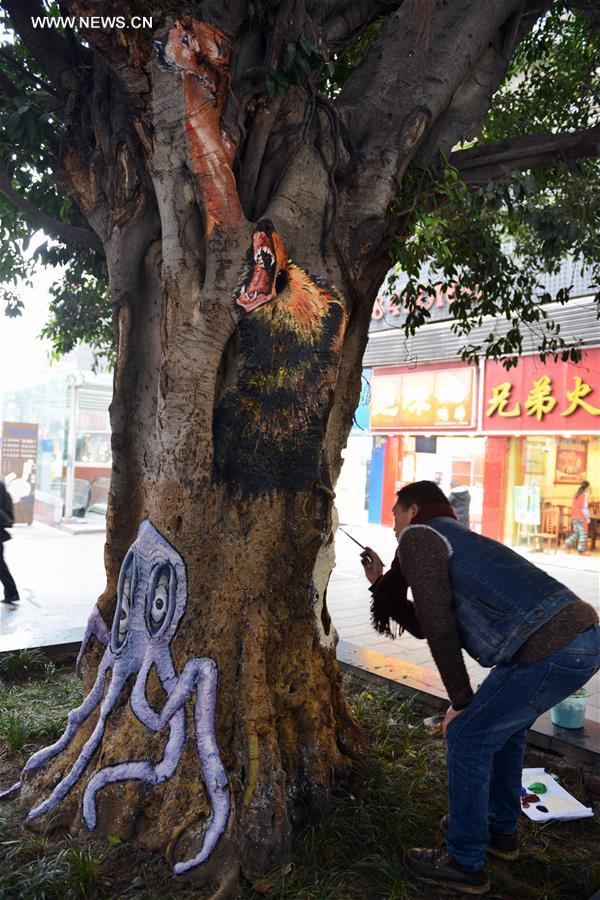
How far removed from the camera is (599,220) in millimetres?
5855

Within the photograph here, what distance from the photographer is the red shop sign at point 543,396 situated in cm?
1363

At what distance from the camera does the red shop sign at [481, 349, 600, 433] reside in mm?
13633

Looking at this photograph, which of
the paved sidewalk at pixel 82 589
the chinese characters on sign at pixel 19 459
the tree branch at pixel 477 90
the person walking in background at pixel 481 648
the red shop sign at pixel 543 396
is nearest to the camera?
the person walking in background at pixel 481 648

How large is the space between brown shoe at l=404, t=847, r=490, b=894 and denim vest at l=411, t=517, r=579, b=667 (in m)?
0.83

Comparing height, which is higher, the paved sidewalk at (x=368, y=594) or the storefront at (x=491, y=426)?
the storefront at (x=491, y=426)

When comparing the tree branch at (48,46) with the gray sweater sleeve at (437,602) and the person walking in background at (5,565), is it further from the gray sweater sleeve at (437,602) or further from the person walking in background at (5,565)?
the person walking in background at (5,565)

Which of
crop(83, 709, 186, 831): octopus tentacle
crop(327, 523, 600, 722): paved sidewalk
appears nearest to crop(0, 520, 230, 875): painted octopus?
crop(83, 709, 186, 831): octopus tentacle

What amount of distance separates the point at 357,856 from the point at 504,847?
2.15ft

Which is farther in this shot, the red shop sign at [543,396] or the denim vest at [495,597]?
the red shop sign at [543,396]

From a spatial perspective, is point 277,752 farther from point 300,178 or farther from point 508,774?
point 300,178

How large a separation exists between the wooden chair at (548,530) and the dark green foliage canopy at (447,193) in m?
8.51

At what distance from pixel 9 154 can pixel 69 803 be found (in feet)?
12.8

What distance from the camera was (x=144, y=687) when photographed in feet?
10.1

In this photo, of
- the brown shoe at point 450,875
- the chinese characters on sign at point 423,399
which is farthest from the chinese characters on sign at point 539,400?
the brown shoe at point 450,875
